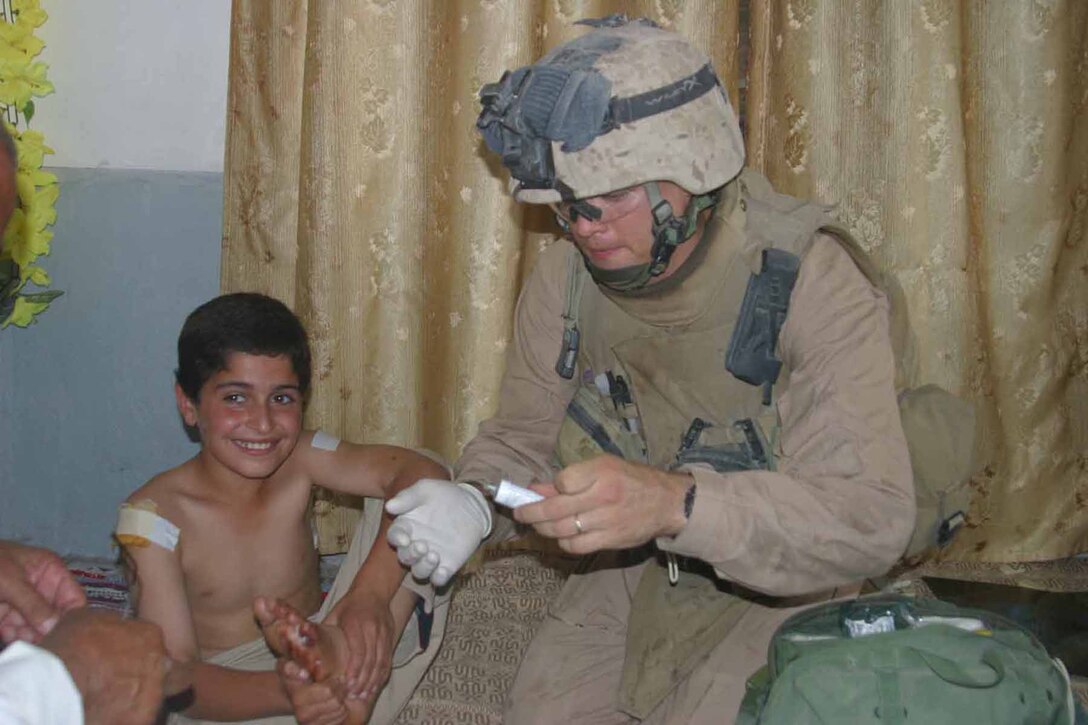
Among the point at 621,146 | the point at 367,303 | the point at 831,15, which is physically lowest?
the point at 367,303

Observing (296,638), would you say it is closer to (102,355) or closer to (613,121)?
(613,121)

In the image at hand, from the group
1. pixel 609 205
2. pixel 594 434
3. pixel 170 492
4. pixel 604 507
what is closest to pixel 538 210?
pixel 594 434

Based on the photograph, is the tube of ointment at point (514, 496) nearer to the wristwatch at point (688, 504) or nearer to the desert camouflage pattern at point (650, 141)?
the wristwatch at point (688, 504)

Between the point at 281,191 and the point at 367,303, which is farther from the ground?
the point at 281,191

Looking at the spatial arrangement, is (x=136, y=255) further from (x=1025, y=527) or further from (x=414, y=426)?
(x=1025, y=527)

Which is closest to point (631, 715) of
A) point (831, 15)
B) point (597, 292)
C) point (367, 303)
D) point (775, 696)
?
point (775, 696)

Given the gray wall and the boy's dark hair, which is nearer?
the boy's dark hair

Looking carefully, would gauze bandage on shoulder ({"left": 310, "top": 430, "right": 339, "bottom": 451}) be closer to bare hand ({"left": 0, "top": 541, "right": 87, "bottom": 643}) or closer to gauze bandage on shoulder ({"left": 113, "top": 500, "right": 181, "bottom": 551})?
gauze bandage on shoulder ({"left": 113, "top": 500, "right": 181, "bottom": 551})

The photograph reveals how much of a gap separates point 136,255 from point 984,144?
198cm

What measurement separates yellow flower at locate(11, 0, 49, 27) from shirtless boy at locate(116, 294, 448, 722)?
0.95 m

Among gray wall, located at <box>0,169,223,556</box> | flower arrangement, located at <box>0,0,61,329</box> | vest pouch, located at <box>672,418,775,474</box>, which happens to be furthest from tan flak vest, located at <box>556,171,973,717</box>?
flower arrangement, located at <box>0,0,61,329</box>

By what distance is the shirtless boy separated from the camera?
7.16 feet

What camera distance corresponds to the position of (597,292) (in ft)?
7.04

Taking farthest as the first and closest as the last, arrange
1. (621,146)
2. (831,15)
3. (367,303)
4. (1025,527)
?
(1025,527)
(367,303)
(831,15)
(621,146)
